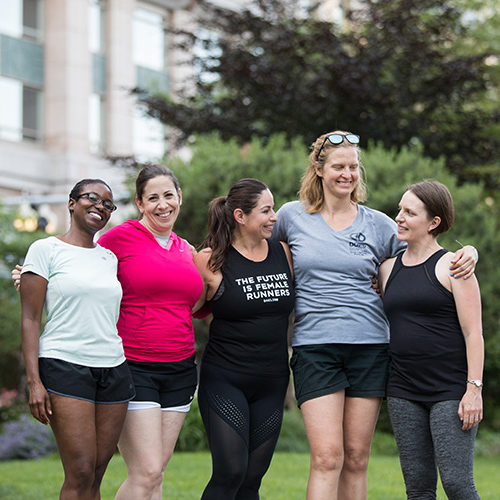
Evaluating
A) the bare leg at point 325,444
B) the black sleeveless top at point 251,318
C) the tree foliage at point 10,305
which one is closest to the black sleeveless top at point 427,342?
the bare leg at point 325,444

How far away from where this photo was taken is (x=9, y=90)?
25.4 meters

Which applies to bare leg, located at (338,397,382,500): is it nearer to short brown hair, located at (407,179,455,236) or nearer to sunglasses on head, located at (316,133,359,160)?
short brown hair, located at (407,179,455,236)

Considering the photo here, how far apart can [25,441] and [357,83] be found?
8.80m

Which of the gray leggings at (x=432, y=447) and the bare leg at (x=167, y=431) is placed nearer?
the gray leggings at (x=432, y=447)

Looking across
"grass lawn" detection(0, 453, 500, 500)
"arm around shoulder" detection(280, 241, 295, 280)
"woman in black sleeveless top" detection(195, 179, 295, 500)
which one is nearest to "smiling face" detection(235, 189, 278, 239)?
"woman in black sleeveless top" detection(195, 179, 295, 500)

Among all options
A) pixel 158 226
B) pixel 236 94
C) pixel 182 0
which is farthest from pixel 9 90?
pixel 158 226

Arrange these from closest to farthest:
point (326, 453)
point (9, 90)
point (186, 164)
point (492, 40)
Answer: point (326, 453)
point (186, 164)
point (492, 40)
point (9, 90)

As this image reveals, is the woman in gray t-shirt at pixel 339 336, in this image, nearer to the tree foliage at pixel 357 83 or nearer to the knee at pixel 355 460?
the knee at pixel 355 460

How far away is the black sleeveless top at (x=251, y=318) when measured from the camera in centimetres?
498

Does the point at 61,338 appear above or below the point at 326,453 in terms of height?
above

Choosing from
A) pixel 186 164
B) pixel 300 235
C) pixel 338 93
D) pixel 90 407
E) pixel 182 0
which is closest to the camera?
pixel 90 407

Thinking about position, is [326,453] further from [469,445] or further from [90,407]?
[90,407]

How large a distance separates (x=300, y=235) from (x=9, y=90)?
22065 mm

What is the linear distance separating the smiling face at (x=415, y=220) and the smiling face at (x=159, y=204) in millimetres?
1374
